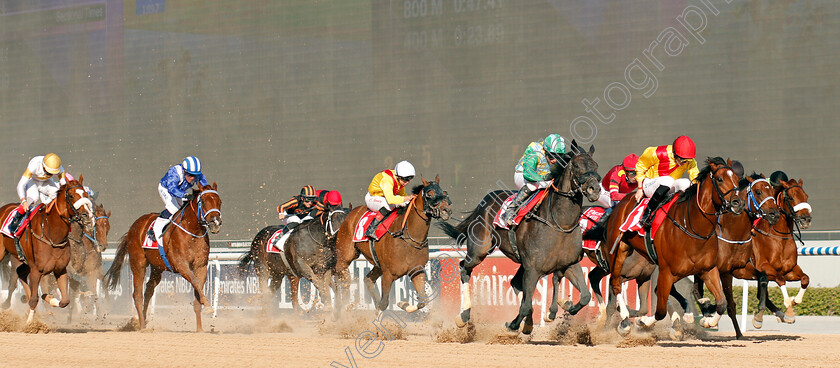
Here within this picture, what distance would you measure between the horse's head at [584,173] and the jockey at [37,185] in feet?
19.4

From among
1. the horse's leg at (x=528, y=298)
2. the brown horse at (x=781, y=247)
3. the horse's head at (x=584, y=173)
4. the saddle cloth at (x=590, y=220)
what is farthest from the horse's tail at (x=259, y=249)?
the brown horse at (x=781, y=247)

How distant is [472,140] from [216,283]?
775 centimetres

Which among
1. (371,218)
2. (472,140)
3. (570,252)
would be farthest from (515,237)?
(472,140)

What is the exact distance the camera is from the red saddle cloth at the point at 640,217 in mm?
8781

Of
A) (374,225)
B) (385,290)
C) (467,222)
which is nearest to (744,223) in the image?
(467,222)

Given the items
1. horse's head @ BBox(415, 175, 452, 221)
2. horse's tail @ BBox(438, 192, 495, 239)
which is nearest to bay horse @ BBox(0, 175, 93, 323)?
horse's head @ BBox(415, 175, 452, 221)

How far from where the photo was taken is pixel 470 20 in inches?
814

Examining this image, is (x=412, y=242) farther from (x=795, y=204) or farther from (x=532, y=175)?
(x=795, y=204)

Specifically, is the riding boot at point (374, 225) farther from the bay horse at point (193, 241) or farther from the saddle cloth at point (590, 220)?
the saddle cloth at point (590, 220)

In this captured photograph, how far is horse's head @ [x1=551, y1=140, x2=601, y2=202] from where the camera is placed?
8.16 m

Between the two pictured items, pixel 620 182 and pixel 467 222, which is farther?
pixel 620 182

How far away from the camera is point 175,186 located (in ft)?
37.2

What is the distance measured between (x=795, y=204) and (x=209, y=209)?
6.01 m

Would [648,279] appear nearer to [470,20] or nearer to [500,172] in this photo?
[500,172]
